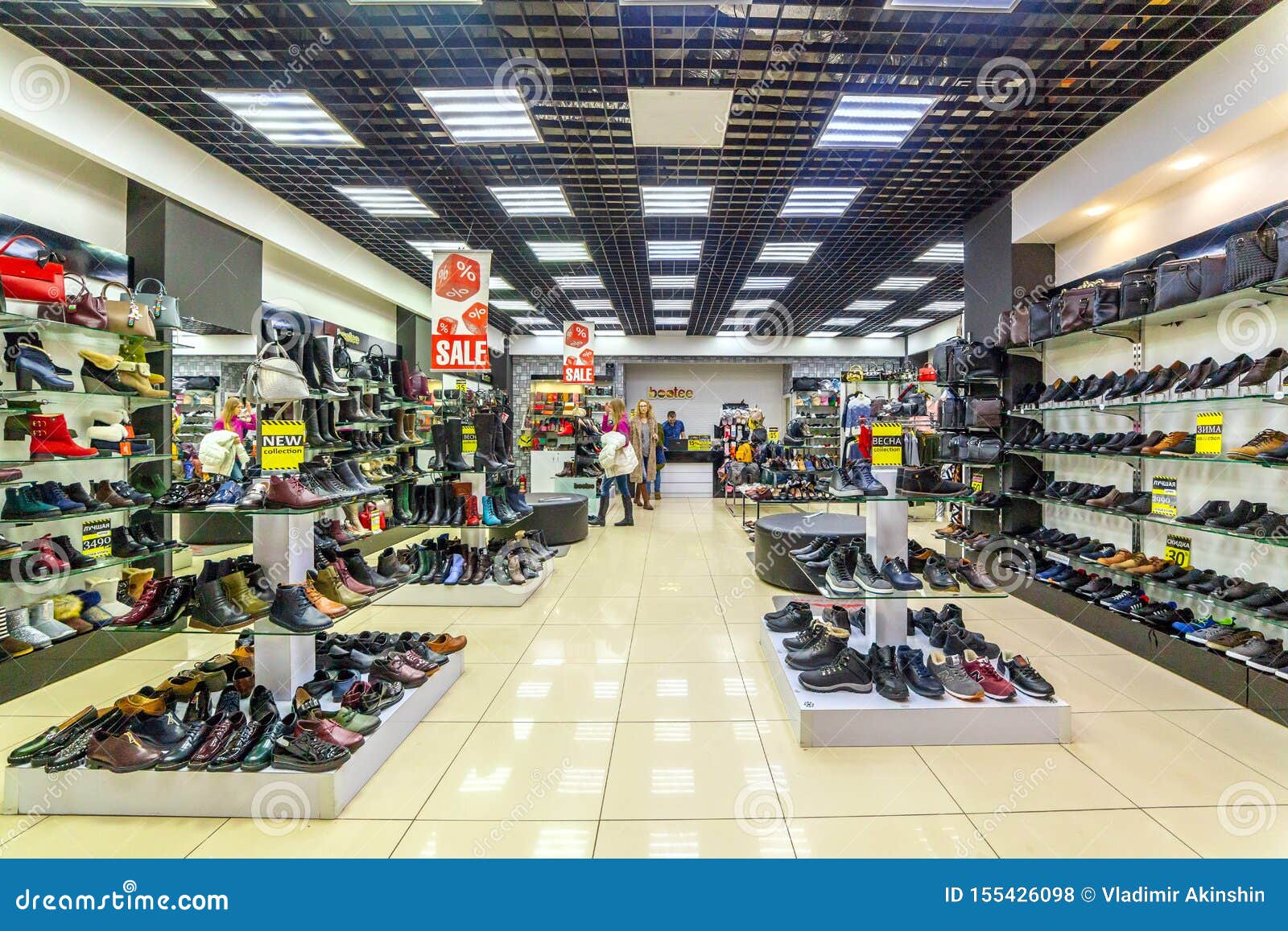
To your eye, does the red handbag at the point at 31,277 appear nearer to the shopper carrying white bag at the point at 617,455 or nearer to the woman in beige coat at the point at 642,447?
the shopper carrying white bag at the point at 617,455

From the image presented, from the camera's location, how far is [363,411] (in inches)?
200

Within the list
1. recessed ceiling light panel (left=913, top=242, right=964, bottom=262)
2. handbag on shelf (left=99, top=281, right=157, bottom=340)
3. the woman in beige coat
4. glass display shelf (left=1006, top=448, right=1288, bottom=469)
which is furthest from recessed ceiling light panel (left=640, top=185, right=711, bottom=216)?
handbag on shelf (left=99, top=281, right=157, bottom=340)

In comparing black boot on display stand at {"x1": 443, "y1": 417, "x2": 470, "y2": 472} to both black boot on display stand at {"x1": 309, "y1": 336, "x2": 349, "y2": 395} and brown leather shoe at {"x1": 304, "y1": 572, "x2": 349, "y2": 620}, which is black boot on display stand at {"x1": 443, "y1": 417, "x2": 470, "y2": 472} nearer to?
black boot on display stand at {"x1": 309, "y1": 336, "x2": 349, "y2": 395}

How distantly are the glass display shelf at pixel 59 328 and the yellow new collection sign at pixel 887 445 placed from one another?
494 centimetres

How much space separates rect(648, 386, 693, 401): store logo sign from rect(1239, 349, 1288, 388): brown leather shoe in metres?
14.0

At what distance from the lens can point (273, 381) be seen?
2.59 metres

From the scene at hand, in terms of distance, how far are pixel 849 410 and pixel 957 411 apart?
1.45 meters

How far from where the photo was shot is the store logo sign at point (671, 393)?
56.3 ft

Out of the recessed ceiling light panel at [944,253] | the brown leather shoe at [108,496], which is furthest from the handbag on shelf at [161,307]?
the recessed ceiling light panel at [944,253]

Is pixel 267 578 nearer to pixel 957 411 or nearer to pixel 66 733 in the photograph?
pixel 66 733

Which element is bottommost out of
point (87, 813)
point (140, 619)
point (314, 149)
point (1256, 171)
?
point (87, 813)

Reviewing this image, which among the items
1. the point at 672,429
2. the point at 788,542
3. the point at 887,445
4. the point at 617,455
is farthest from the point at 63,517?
the point at 672,429

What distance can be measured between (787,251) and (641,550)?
15.3 ft

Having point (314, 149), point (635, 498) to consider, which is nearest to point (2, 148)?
point (314, 149)
